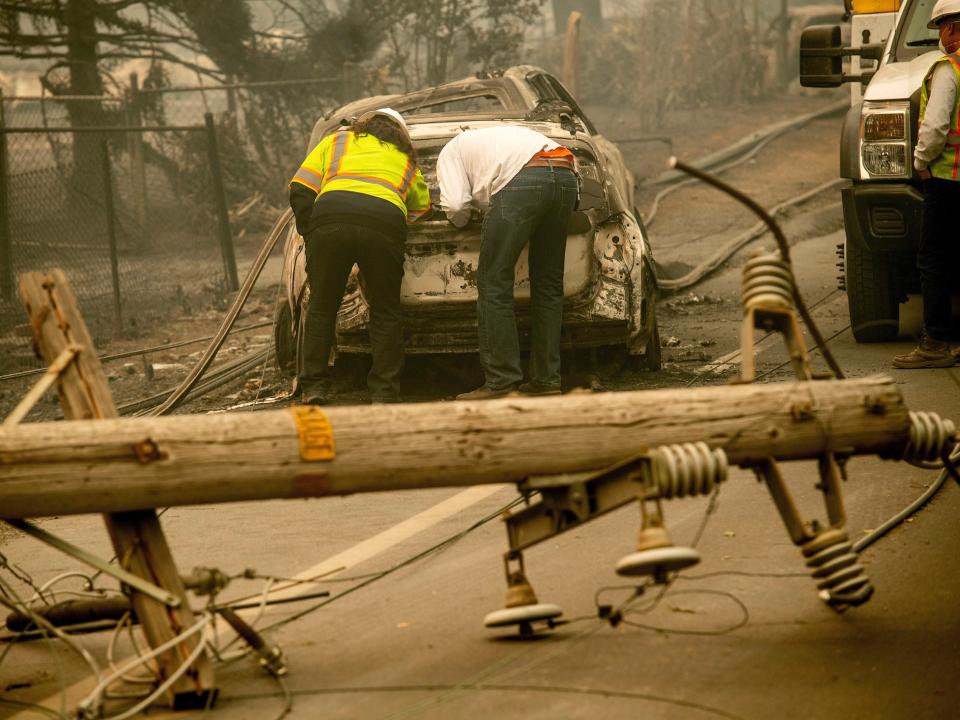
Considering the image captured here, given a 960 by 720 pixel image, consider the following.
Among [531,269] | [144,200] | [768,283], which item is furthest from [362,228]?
[144,200]

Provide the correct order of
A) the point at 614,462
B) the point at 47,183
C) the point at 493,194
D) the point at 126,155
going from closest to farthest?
the point at 614,462 < the point at 493,194 < the point at 47,183 < the point at 126,155

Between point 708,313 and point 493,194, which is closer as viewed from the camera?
point 493,194

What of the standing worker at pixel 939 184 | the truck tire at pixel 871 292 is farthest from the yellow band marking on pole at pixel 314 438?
the truck tire at pixel 871 292

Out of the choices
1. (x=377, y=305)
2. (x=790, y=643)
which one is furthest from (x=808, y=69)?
(x=790, y=643)

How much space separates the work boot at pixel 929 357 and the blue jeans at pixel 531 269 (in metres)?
2.02

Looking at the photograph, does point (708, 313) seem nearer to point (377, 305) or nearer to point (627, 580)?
point (377, 305)

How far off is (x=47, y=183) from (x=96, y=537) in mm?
11164

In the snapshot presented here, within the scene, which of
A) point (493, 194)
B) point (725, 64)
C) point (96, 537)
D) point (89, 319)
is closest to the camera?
point (96, 537)

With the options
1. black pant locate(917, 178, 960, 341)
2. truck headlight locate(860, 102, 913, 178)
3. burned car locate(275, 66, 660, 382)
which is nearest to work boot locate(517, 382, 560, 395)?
burned car locate(275, 66, 660, 382)

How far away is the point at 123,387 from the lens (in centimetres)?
1042

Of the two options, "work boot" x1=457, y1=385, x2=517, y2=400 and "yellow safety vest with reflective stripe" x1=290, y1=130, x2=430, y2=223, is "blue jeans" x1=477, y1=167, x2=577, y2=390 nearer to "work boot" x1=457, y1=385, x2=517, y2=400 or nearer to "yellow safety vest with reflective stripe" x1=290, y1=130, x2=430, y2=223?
"work boot" x1=457, y1=385, x2=517, y2=400

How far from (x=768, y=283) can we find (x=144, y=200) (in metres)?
12.6

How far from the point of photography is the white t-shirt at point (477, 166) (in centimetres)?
799

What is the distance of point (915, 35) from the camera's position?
31.8 feet
